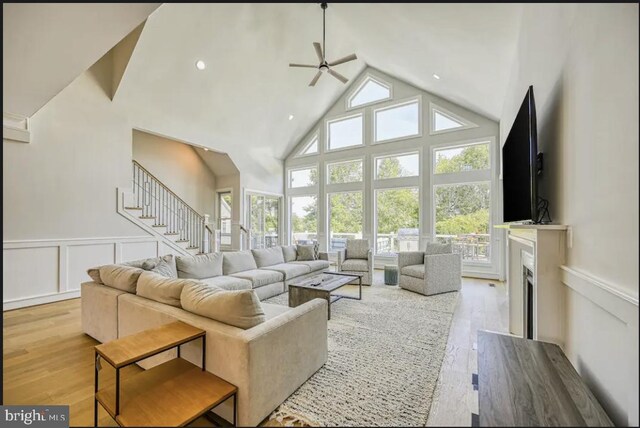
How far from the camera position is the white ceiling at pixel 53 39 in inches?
62.2

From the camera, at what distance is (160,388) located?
1213 mm

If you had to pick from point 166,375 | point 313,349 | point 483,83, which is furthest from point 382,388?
point 483,83

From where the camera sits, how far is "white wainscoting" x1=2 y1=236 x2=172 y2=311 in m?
3.61

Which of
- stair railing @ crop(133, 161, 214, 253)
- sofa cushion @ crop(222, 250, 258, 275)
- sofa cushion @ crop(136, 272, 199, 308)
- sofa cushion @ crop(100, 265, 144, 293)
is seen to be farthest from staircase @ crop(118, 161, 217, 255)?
sofa cushion @ crop(136, 272, 199, 308)

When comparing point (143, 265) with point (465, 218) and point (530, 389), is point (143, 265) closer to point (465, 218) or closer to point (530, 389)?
point (530, 389)

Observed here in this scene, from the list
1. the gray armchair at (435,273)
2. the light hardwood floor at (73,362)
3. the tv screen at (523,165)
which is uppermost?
the tv screen at (523,165)

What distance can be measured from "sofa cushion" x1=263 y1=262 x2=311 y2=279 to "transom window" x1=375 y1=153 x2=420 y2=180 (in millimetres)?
3296

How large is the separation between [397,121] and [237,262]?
4.99m

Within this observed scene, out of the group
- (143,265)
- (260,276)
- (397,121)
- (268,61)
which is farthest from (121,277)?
(397,121)

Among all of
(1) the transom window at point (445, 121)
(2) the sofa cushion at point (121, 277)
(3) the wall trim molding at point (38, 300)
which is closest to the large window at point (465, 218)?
(1) the transom window at point (445, 121)

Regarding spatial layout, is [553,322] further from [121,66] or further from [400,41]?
[121,66]

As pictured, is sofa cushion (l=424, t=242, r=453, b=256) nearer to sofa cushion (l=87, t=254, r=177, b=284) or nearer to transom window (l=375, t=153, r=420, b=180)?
transom window (l=375, t=153, r=420, b=180)

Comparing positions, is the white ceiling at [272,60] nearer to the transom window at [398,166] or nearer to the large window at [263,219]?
the large window at [263,219]

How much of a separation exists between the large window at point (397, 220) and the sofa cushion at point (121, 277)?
538 centimetres
